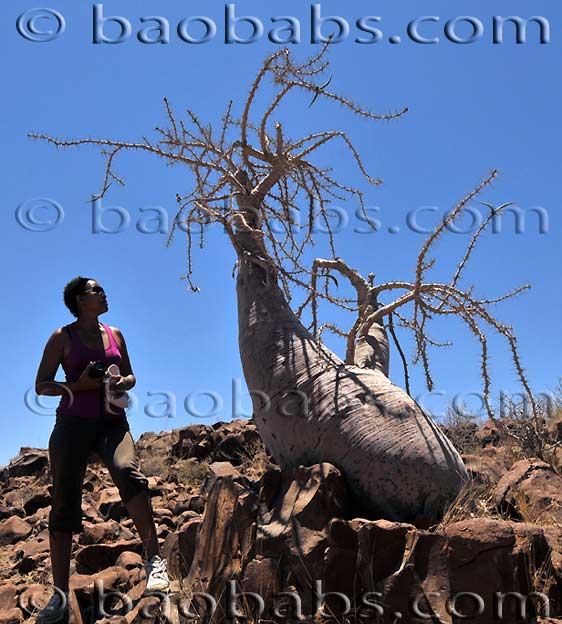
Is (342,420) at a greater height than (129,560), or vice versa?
(342,420)

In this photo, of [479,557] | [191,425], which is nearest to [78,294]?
[479,557]

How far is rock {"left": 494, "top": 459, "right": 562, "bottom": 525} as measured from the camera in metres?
3.18

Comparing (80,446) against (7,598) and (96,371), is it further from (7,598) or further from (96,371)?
(7,598)

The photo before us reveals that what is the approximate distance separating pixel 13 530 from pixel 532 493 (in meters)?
3.60

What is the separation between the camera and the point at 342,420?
3.19m

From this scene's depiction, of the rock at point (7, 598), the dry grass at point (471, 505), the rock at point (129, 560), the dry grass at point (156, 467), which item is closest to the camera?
the dry grass at point (471, 505)

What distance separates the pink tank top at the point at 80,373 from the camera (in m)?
3.03

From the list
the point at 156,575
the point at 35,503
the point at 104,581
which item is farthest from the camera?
the point at 35,503

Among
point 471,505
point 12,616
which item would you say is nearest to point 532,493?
point 471,505

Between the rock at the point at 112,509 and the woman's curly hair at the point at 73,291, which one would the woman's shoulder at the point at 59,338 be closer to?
the woman's curly hair at the point at 73,291

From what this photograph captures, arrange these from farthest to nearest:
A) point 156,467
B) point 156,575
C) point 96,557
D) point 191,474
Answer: point 156,467
point 191,474
point 96,557
point 156,575

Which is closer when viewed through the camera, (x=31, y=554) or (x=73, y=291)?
(x=73, y=291)

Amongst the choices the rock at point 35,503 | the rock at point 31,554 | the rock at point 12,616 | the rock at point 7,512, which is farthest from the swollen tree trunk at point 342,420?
the rock at point 7,512

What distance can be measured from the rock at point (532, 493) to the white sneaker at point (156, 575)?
1.69m
